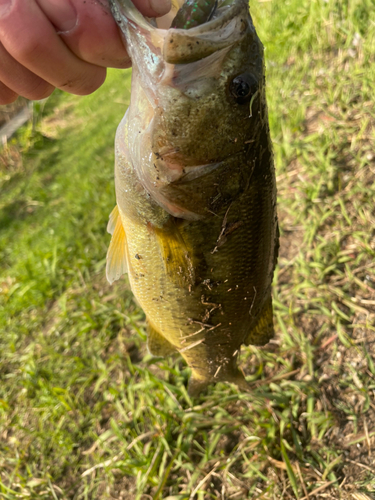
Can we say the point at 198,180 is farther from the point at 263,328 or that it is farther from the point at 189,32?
the point at 263,328

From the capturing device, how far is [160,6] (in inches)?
46.9

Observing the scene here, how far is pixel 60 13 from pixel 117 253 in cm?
101

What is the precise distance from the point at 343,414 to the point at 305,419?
217 millimetres

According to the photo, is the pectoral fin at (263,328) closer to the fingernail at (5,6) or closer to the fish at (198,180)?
the fish at (198,180)

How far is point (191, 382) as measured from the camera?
2.16 m

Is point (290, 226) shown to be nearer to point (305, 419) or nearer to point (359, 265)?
point (359, 265)

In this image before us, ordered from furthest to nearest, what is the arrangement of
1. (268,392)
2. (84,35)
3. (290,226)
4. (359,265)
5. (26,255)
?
1. (26,255)
2. (290,226)
3. (359,265)
4. (268,392)
5. (84,35)

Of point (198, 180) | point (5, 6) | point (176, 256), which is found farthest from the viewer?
point (176, 256)

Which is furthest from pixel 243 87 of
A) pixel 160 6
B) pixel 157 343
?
→ pixel 157 343

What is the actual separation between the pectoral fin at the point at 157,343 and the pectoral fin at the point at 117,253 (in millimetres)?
410

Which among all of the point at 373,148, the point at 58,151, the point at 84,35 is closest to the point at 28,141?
the point at 58,151

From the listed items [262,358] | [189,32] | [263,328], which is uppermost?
[189,32]

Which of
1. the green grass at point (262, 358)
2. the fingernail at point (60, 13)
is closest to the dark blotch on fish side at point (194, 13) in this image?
the fingernail at point (60, 13)

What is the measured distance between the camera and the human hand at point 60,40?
107 cm
